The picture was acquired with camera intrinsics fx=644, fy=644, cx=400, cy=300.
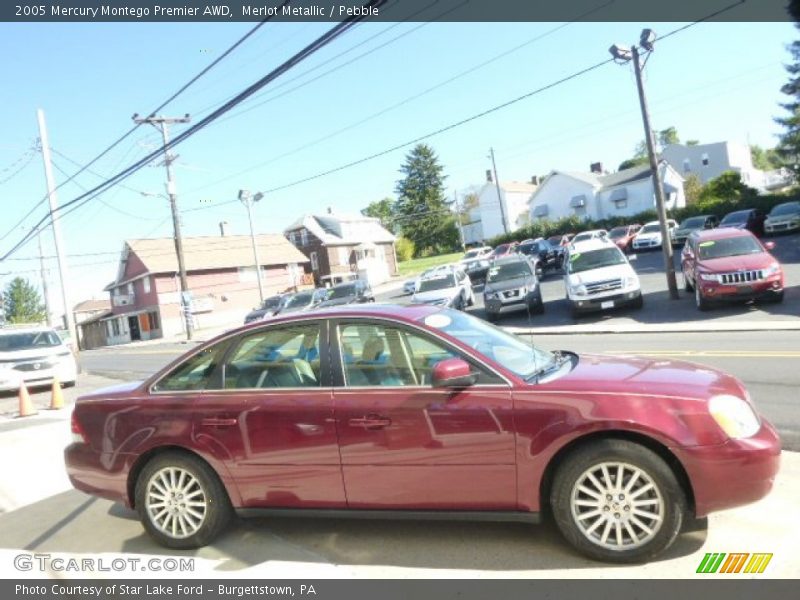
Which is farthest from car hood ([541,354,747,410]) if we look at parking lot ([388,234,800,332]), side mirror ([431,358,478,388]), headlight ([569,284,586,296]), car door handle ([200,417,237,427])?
headlight ([569,284,586,296])

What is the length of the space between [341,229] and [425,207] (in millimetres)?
25358

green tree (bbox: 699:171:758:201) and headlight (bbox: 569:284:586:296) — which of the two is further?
green tree (bbox: 699:171:758:201)

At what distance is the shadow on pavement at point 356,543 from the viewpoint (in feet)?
12.5

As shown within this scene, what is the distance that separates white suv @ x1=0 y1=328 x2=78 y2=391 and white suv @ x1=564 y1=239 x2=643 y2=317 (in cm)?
1285

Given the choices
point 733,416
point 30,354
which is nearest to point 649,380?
point 733,416

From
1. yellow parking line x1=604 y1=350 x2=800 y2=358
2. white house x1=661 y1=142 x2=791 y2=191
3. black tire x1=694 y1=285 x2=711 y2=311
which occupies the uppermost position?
white house x1=661 y1=142 x2=791 y2=191

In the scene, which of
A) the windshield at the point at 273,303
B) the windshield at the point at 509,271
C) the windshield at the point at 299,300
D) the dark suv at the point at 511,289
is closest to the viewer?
the dark suv at the point at 511,289

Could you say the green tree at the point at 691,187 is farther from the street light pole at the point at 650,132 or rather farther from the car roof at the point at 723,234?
the car roof at the point at 723,234

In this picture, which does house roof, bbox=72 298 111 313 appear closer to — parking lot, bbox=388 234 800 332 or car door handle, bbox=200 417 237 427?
parking lot, bbox=388 234 800 332

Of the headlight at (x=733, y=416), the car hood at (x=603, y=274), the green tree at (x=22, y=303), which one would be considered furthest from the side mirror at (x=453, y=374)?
the green tree at (x=22, y=303)

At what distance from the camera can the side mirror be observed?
375cm

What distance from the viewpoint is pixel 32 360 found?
50.3 feet

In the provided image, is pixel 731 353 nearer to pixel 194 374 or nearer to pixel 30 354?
pixel 194 374

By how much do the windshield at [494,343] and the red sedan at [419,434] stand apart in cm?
2
